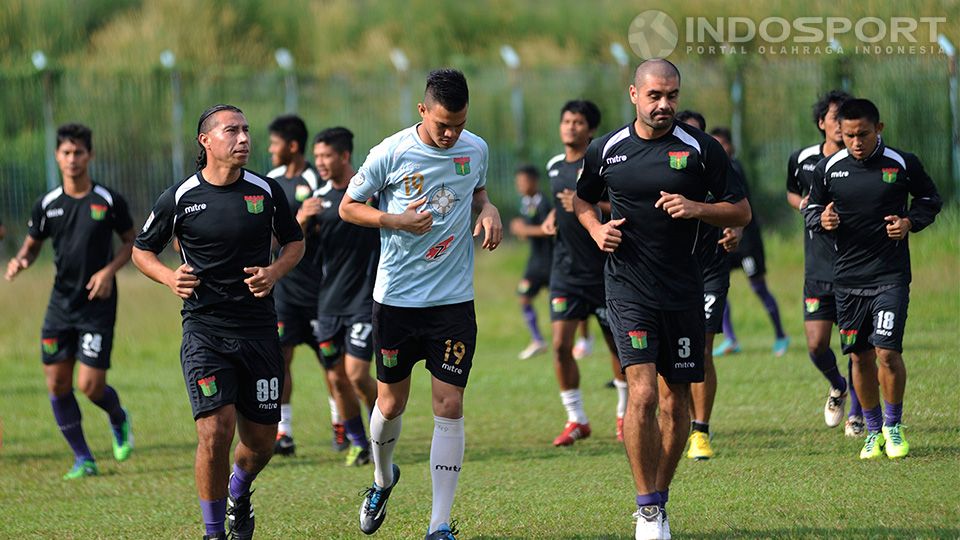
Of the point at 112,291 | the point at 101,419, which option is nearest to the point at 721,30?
the point at 101,419

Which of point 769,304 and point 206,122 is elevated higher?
point 206,122

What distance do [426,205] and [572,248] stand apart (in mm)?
3850

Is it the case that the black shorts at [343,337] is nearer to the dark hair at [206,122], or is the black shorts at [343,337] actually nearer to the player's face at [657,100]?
the dark hair at [206,122]

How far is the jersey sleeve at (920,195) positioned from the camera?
9.06 m

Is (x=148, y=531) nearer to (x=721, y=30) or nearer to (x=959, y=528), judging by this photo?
(x=959, y=528)

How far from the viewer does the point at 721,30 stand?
2819 cm

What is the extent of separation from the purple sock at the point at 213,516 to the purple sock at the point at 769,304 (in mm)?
10183

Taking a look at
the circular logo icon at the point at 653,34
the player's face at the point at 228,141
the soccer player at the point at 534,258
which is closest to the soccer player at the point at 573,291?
the player's face at the point at 228,141

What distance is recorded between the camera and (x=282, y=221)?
7.47 metres

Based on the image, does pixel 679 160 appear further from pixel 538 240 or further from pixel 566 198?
pixel 538 240

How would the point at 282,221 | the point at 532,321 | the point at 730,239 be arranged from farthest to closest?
the point at 532,321 < the point at 730,239 < the point at 282,221

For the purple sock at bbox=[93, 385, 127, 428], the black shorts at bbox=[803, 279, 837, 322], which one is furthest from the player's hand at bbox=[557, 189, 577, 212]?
the purple sock at bbox=[93, 385, 127, 428]
